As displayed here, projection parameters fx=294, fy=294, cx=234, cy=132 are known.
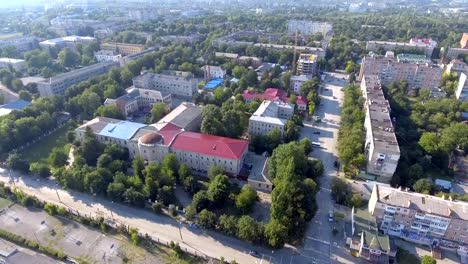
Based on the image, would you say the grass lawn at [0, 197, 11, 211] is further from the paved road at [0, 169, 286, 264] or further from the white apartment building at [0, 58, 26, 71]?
the white apartment building at [0, 58, 26, 71]

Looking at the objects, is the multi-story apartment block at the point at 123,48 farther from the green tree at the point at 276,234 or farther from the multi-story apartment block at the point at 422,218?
the multi-story apartment block at the point at 422,218

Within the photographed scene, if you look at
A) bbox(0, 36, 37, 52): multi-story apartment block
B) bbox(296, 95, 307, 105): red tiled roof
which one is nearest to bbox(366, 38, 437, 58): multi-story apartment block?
bbox(296, 95, 307, 105): red tiled roof

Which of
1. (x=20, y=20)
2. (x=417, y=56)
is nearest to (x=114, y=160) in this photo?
(x=417, y=56)

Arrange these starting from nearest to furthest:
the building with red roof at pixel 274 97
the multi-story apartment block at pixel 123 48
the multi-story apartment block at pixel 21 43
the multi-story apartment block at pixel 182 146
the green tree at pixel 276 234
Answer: the green tree at pixel 276 234 < the multi-story apartment block at pixel 182 146 < the building with red roof at pixel 274 97 < the multi-story apartment block at pixel 123 48 < the multi-story apartment block at pixel 21 43

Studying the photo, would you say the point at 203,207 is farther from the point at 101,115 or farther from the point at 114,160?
the point at 101,115

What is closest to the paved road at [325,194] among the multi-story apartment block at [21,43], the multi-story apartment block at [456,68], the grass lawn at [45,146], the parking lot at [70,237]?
the parking lot at [70,237]

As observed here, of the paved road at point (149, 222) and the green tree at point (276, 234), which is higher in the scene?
the green tree at point (276, 234)

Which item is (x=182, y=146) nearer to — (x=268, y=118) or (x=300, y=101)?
(x=268, y=118)
